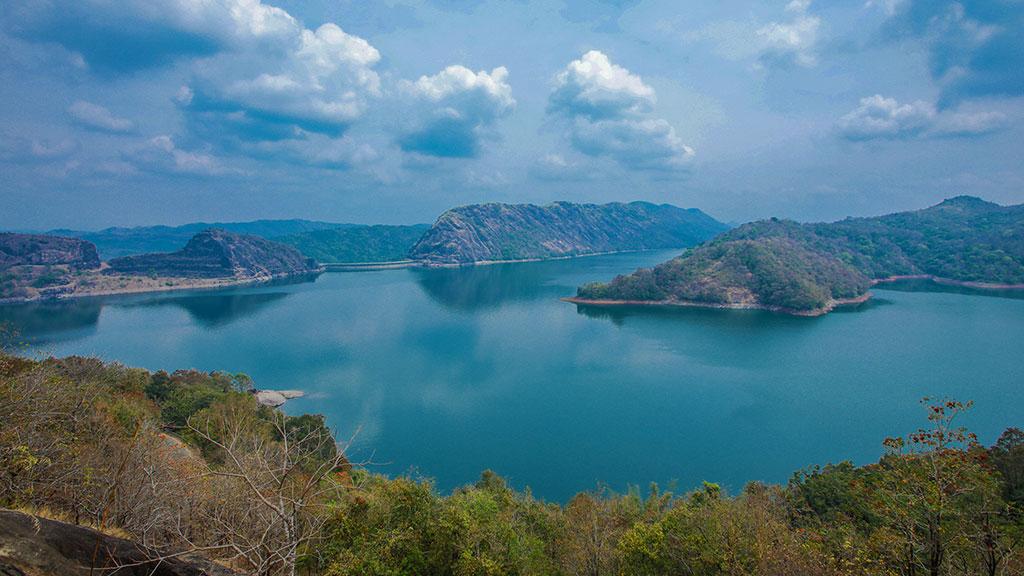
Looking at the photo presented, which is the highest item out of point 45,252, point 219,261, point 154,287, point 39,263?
point 45,252

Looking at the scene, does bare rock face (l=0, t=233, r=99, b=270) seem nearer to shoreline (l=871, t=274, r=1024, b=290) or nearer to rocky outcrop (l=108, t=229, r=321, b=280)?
rocky outcrop (l=108, t=229, r=321, b=280)

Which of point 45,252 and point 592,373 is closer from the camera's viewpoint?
point 592,373

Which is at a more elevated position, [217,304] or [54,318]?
[217,304]

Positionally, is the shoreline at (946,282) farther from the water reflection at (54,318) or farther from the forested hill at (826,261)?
the water reflection at (54,318)

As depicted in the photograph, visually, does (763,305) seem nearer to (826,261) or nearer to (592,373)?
(826,261)

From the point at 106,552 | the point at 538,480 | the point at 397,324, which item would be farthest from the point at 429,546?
the point at 397,324

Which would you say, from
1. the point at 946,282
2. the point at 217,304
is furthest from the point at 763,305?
the point at 217,304

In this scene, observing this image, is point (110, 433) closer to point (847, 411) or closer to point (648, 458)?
point (648, 458)
